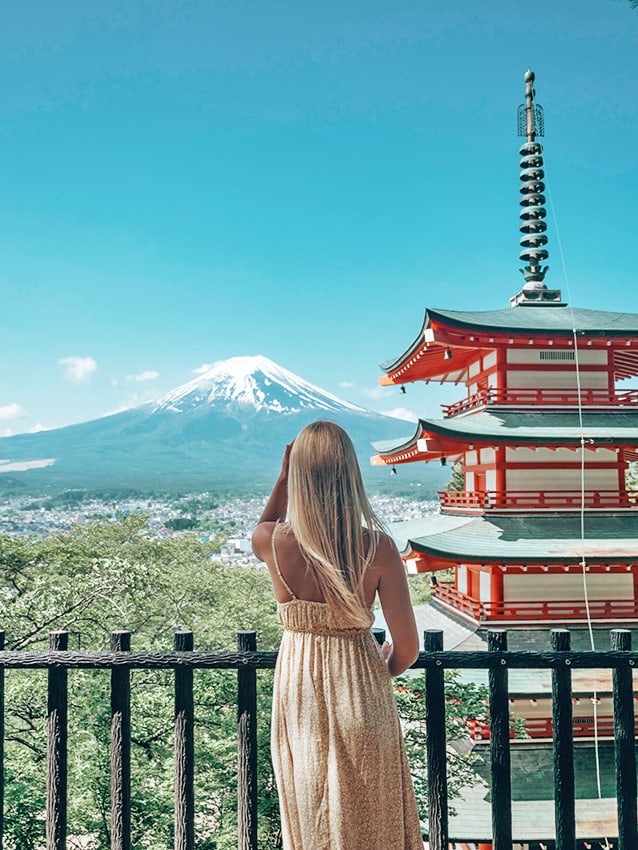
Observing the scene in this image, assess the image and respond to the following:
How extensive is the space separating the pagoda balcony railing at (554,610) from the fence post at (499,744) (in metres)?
6.54

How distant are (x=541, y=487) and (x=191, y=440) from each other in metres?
82.2

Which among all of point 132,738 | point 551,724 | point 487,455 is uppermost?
point 487,455

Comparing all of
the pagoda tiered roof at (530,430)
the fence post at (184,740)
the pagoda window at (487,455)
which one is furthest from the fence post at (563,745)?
the pagoda window at (487,455)

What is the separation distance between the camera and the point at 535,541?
8484mm

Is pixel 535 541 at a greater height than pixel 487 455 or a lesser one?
lesser

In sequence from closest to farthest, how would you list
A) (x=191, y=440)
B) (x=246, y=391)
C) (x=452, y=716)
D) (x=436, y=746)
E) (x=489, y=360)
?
(x=436, y=746) < (x=452, y=716) < (x=489, y=360) < (x=191, y=440) < (x=246, y=391)

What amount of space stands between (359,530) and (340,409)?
257ft

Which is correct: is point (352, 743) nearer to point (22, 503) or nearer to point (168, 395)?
point (22, 503)

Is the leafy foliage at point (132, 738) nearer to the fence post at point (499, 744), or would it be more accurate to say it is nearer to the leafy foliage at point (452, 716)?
the leafy foliage at point (452, 716)

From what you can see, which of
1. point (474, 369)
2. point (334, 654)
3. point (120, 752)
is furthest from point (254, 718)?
point (474, 369)

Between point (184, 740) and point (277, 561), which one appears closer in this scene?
point (277, 561)

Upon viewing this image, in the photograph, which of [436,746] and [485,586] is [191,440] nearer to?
[485,586]

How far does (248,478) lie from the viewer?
79.2 meters

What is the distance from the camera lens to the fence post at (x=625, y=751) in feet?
7.51
